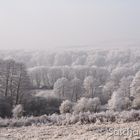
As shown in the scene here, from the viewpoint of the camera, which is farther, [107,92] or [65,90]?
[107,92]

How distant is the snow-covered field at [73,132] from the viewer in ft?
46.4

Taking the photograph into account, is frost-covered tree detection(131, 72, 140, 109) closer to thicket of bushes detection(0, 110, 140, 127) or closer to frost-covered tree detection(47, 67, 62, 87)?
thicket of bushes detection(0, 110, 140, 127)

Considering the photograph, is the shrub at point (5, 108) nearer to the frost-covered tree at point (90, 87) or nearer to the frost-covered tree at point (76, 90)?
the frost-covered tree at point (76, 90)

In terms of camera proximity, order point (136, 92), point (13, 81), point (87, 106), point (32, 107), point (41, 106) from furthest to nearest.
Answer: point (136, 92)
point (13, 81)
point (41, 106)
point (32, 107)
point (87, 106)

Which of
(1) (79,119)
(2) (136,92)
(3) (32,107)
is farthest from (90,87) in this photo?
(1) (79,119)

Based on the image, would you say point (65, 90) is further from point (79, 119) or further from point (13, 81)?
point (79, 119)

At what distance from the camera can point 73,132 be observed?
16219mm

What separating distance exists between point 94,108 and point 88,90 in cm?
2002

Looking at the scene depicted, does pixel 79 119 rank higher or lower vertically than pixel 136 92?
higher

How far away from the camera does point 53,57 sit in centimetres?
14388

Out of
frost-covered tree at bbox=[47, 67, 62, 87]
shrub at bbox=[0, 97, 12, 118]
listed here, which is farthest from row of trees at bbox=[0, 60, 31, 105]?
frost-covered tree at bbox=[47, 67, 62, 87]

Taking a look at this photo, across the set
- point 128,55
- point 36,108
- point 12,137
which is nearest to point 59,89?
point 36,108

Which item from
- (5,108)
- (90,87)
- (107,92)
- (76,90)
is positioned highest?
(5,108)

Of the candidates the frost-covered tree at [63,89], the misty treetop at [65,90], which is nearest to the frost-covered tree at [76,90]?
the misty treetop at [65,90]
